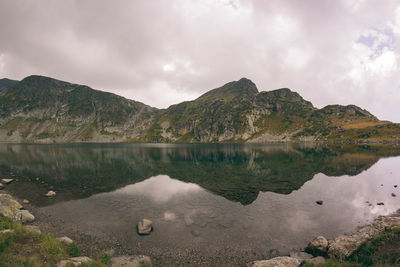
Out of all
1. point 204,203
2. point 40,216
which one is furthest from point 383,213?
point 40,216

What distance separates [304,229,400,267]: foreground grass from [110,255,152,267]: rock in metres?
13.8

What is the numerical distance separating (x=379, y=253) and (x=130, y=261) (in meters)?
20.4

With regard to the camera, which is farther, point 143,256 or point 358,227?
point 358,227

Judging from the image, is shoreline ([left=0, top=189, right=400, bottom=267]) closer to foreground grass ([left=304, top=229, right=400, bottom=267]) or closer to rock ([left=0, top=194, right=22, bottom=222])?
foreground grass ([left=304, top=229, right=400, bottom=267])

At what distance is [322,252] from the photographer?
1769 cm

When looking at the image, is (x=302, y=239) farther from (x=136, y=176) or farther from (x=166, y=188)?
(x=136, y=176)

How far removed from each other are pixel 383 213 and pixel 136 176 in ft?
186

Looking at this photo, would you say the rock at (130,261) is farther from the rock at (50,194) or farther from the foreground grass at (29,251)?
the rock at (50,194)

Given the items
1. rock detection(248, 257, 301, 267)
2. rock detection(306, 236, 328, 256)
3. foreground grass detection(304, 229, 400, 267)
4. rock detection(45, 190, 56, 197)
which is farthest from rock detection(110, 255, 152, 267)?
rock detection(45, 190, 56, 197)

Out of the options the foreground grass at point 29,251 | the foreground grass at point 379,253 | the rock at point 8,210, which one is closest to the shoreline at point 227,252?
the foreground grass at point 379,253

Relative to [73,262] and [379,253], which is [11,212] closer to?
[73,262]

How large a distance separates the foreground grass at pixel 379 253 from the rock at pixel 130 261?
13.8m

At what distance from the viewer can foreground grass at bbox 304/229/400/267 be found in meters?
12.1

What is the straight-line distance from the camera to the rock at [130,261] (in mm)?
15422
